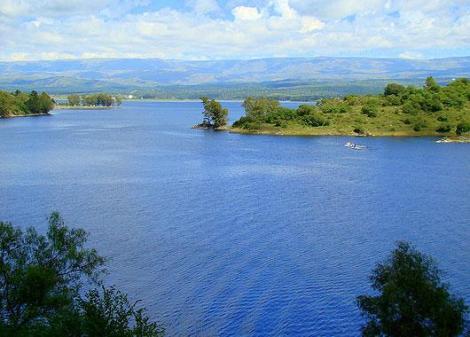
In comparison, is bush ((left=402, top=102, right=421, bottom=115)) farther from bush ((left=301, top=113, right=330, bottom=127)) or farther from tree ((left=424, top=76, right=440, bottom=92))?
bush ((left=301, top=113, right=330, bottom=127))

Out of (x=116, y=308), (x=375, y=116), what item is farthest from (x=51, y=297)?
(x=375, y=116)

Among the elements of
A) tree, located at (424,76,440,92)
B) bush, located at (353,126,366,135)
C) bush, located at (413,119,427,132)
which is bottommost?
bush, located at (353,126,366,135)

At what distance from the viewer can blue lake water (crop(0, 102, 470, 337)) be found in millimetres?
37875

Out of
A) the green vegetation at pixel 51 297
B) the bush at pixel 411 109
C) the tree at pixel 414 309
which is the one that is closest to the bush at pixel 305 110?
the bush at pixel 411 109

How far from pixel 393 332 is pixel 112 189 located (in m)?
52.2

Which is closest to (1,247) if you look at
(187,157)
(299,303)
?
(299,303)

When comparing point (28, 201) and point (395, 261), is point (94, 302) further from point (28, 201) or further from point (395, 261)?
point (28, 201)

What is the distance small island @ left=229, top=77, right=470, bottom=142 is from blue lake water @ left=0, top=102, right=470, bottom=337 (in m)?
25.7

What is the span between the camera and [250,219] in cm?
5756

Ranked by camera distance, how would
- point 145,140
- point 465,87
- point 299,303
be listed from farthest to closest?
1. point 465,87
2. point 145,140
3. point 299,303

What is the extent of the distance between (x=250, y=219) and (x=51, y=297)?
1293 inches

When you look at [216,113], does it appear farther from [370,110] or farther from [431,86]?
[431,86]

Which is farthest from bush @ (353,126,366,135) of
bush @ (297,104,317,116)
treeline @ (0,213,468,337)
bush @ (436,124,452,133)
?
treeline @ (0,213,468,337)

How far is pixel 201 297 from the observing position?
38531 mm
